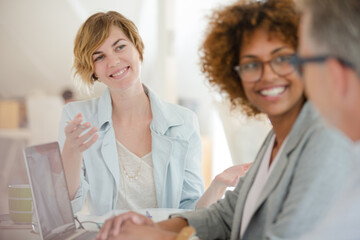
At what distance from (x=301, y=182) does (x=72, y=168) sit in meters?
0.86

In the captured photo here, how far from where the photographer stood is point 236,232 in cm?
127

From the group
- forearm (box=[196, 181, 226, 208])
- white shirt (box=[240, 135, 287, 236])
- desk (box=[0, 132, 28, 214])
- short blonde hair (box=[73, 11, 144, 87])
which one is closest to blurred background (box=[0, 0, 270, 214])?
desk (box=[0, 132, 28, 214])

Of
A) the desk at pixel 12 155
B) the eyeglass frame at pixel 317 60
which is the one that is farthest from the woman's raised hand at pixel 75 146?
the desk at pixel 12 155

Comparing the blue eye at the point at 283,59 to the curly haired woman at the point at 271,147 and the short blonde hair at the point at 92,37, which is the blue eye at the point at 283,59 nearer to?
the curly haired woman at the point at 271,147

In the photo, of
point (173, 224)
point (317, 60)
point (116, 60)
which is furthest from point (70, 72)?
point (317, 60)

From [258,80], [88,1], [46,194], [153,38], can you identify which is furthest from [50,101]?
[258,80]

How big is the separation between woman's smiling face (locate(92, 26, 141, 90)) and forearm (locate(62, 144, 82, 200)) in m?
0.33

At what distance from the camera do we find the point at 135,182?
1776 mm

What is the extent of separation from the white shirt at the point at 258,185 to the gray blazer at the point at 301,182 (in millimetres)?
16

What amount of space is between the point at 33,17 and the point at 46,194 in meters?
6.71

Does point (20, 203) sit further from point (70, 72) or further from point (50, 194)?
point (70, 72)

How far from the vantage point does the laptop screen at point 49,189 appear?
131 centimetres

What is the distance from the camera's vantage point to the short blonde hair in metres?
1.65

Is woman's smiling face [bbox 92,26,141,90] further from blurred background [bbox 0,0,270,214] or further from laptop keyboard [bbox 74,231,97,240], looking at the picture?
laptop keyboard [bbox 74,231,97,240]
